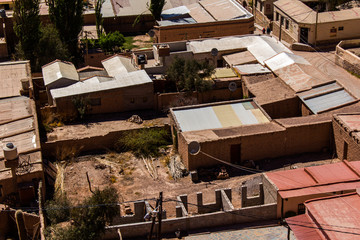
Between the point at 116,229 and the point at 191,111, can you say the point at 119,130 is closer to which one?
the point at 191,111

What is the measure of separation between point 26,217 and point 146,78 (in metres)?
14.3

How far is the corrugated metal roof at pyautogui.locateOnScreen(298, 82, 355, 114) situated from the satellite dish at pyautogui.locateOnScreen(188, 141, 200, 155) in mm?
8113

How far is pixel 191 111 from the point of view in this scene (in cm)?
3453

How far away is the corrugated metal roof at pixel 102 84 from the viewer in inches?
1421

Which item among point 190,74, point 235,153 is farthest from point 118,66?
point 235,153

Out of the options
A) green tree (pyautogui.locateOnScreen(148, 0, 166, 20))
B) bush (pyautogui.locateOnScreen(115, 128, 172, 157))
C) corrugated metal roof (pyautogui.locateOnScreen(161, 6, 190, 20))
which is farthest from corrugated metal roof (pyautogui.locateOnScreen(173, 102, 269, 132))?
green tree (pyautogui.locateOnScreen(148, 0, 166, 20))

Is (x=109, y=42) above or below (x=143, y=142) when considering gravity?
above

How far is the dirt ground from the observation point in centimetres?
2904

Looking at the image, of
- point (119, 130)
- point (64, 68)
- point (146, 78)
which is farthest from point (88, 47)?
point (119, 130)

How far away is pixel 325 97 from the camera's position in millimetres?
34875

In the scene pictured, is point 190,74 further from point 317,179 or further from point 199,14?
point 199,14

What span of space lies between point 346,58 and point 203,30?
1269 cm

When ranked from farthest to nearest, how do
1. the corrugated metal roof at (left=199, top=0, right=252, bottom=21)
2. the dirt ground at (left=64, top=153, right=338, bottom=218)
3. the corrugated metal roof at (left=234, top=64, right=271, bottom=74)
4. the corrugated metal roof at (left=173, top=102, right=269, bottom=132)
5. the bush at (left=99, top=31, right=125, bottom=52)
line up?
the corrugated metal roof at (left=199, top=0, right=252, bottom=21)
the bush at (left=99, top=31, right=125, bottom=52)
the corrugated metal roof at (left=234, top=64, right=271, bottom=74)
the corrugated metal roof at (left=173, top=102, right=269, bottom=132)
the dirt ground at (left=64, top=153, right=338, bottom=218)

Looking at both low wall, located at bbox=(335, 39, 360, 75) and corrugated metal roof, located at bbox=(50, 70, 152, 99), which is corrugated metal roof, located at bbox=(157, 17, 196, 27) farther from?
low wall, located at bbox=(335, 39, 360, 75)
